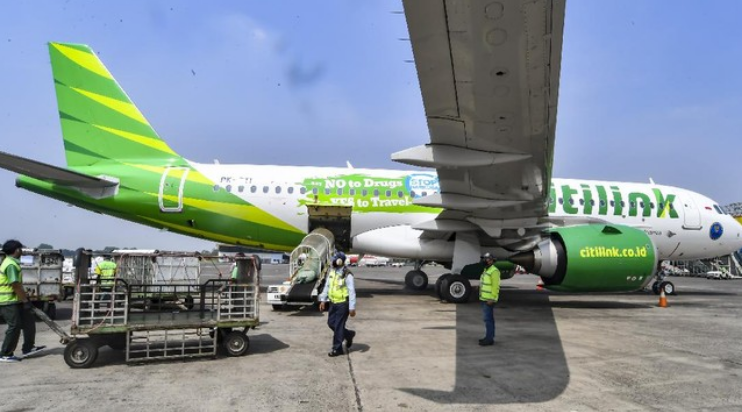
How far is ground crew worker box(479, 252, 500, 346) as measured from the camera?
24.5 ft

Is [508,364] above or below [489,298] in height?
below

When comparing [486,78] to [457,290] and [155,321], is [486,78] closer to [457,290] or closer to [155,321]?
[155,321]

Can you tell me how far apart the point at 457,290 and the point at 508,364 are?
22.0 ft

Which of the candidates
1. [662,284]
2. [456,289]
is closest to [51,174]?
[456,289]

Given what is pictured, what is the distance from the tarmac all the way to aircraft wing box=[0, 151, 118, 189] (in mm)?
4020

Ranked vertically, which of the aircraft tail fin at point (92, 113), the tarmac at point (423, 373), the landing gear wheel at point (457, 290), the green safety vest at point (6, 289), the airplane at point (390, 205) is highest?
the aircraft tail fin at point (92, 113)

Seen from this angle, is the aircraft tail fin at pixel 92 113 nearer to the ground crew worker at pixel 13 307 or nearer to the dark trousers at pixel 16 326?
the ground crew worker at pixel 13 307

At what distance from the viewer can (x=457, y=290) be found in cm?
1285

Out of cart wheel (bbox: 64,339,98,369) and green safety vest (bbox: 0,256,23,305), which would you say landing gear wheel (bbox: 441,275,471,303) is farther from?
green safety vest (bbox: 0,256,23,305)

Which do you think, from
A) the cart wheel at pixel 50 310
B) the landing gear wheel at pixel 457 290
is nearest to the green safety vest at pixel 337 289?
the landing gear wheel at pixel 457 290

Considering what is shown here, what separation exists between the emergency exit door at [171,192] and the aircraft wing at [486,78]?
964 cm

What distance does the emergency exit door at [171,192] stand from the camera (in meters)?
13.7

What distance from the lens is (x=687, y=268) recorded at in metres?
41.7

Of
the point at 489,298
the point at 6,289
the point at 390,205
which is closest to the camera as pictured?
the point at 6,289
